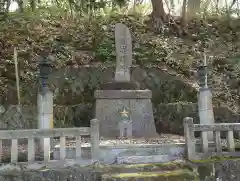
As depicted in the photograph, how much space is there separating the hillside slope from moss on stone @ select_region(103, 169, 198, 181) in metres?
5.23

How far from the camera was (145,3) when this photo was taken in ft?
60.8

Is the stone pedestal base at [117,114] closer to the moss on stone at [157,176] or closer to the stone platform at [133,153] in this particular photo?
the stone platform at [133,153]

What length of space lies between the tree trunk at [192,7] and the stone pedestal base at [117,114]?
9.68 metres

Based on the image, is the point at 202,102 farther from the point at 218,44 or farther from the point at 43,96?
the point at 218,44

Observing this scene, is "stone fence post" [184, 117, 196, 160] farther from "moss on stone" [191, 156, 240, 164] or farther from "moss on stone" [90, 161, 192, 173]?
"moss on stone" [90, 161, 192, 173]

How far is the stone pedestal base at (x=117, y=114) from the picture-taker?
28.3 ft

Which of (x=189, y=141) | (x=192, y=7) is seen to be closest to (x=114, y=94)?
(x=189, y=141)

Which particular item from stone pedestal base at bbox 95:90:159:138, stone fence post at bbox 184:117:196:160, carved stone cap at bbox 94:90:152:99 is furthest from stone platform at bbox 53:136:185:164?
carved stone cap at bbox 94:90:152:99

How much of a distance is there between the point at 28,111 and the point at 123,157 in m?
4.25

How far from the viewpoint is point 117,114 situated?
28.4 ft

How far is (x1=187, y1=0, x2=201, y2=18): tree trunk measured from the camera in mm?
16875

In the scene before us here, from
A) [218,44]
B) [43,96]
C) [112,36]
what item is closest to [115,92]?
[43,96]

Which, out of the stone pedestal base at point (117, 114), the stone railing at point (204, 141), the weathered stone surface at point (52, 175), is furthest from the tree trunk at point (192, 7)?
the weathered stone surface at point (52, 175)

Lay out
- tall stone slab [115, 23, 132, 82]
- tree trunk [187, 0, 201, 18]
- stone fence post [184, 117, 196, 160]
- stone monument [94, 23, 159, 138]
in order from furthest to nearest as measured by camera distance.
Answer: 1. tree trunk [187, 0, 201, 18]
2. tall stone slab [115, 23, 132, 82]
3. stone monument [94, 23, 159, 138]
4. stone fence post [184, 117, 196, 160]
